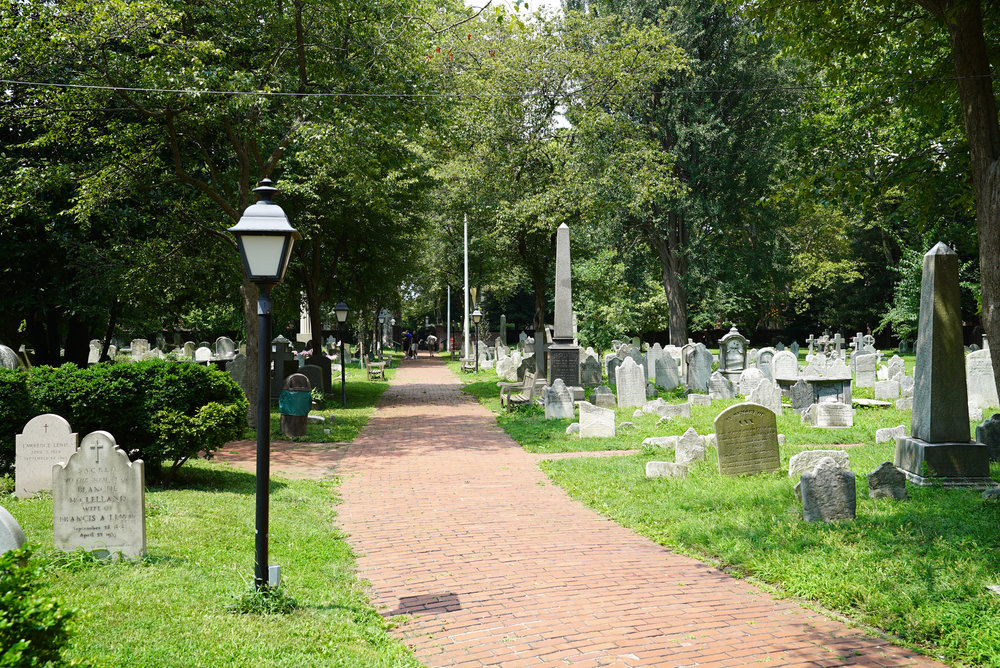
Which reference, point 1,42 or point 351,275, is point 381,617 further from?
point 351,275

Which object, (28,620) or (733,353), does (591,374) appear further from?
(28,620)

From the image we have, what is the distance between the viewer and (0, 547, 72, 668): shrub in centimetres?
296

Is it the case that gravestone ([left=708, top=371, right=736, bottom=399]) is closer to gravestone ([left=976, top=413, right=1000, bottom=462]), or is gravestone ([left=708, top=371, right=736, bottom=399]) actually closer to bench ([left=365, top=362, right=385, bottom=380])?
gravestone ([left=976, top=413, right=1000, bottom=462])

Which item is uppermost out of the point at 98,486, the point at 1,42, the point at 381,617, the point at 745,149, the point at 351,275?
the point at 745,149

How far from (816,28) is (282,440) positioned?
11442 mm

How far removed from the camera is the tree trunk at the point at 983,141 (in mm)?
7508

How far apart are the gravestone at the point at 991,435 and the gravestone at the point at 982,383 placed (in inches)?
246

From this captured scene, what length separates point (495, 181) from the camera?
26.8 meters

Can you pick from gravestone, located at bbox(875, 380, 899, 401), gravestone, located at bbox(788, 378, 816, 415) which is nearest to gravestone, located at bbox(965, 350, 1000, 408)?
gravestone, located at bbox(788, 378, 816, 415)

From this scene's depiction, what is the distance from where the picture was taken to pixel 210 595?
549 centimetres

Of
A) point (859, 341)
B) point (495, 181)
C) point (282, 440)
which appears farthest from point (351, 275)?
point (859, 341)

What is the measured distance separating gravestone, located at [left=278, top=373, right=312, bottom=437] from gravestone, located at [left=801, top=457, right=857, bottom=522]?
33.1ft

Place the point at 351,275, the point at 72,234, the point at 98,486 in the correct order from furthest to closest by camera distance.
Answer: the point at 351,275, the point at 72,234, the point at 98,486

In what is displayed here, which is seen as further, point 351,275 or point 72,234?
point 351,275
